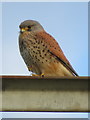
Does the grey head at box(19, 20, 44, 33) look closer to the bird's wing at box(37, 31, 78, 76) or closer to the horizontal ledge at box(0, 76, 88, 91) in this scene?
the bird's wing at box(37, 31, 78, 76)

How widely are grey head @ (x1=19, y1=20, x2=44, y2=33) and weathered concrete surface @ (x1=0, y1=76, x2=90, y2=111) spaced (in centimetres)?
296

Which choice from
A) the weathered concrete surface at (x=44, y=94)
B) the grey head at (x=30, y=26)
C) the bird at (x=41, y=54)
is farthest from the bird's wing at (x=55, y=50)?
the weathered concrete surface at (x=44, y=94)

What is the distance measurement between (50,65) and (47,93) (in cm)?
276

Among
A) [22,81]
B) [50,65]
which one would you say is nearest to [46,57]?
[50,65]

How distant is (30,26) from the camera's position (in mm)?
5652

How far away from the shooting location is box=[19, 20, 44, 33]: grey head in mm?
5560

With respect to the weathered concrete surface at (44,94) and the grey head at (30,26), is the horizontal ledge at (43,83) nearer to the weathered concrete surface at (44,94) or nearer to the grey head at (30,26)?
the weathered concrete surface at (44,94)

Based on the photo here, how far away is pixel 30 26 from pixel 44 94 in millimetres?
3132

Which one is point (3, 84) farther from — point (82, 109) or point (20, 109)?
point (82, 109)

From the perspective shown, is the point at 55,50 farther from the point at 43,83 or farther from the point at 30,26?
the point at 43,83

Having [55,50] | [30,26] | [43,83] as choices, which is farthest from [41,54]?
[43,83]

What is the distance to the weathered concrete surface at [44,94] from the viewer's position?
265 cm

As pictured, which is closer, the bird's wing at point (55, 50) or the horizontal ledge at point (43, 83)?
the horizontal ledge at point (43, 83)

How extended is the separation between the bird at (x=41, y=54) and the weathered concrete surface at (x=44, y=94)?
2557mm
